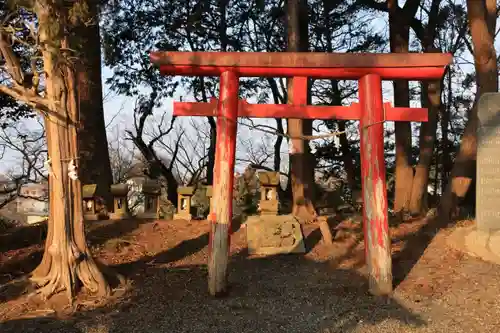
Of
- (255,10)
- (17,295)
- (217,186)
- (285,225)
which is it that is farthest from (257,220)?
(255,10)

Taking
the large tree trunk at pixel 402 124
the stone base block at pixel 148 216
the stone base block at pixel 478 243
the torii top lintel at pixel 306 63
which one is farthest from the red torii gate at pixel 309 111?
the large tree trunk at pixel 402 124

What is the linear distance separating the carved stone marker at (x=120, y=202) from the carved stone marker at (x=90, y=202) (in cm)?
32

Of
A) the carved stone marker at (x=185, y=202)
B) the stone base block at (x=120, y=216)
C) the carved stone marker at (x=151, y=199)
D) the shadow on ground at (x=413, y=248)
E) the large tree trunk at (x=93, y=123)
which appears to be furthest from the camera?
the large tree trunk at (x=93, y=123)

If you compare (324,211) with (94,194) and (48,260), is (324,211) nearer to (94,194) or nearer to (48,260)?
(94,194)

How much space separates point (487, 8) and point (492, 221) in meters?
4.31

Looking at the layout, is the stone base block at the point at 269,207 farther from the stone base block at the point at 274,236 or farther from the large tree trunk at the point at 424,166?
the large tree trunk at the point at 424,166

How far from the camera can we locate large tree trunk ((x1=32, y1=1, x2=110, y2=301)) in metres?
5.35

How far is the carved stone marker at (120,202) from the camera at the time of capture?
354 inches

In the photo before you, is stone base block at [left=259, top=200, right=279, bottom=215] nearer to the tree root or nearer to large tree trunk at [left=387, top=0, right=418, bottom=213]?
large tree trunk at [left=387, top=0, right=418, bottom=213]

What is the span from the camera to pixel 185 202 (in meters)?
9.31

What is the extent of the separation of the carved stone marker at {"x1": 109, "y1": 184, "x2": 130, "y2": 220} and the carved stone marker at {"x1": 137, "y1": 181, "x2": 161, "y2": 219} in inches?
16.8

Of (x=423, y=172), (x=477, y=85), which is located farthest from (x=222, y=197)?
(x=423, y=172)

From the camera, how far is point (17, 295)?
5.52m

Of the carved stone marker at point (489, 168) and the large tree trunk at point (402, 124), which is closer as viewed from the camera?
the carved stone marker at point (489, 168)
